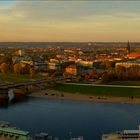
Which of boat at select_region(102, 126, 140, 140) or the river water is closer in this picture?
boat at select_region(102, 126, 140, 140)

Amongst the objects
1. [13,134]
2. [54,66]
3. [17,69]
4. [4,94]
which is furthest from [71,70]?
[13,134]

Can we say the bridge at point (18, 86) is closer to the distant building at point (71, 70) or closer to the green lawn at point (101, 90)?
the green lawn at point (101, 90)

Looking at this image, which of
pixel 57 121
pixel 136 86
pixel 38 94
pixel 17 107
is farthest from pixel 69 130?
pixel 136 86

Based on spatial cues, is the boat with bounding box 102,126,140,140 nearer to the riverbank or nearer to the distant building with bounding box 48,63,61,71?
the riverbank

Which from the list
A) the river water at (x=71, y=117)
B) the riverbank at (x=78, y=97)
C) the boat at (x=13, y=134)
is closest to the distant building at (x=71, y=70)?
the riverbank at (x=78, y=97)

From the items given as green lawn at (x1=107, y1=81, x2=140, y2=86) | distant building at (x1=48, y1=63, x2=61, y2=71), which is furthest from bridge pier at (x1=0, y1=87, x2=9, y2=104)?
distant building at (x1=48, y1=63, x2=61, y2=71)

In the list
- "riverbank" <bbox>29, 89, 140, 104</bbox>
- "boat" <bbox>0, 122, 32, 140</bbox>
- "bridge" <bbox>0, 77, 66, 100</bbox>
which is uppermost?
"boat" <bbox>0, 122, 32, 140</bbox>

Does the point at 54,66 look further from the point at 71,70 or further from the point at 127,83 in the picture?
the point at 127,83

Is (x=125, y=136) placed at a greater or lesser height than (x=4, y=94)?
greater
